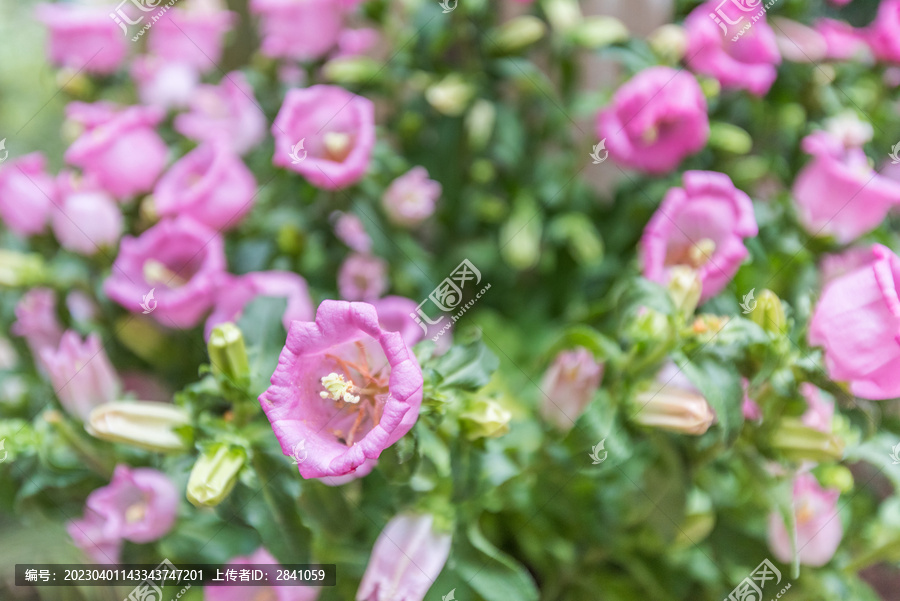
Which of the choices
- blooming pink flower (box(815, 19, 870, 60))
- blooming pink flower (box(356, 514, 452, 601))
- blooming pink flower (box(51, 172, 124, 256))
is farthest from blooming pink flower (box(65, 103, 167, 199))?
blooming pink flower (box(815, 19, 870, 60))

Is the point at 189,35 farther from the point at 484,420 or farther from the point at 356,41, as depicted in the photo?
→ the point at 484,420

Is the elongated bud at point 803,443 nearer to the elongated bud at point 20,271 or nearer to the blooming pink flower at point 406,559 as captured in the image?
the blooming pink flower at point 406,559

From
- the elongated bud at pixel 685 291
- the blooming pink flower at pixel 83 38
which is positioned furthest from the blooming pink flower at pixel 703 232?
the blooming pink flower at pixel 83 38

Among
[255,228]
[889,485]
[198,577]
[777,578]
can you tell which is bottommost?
[889,485]

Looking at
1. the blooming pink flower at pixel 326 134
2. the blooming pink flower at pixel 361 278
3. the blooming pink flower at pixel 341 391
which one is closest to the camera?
the blooming pink flower at pixel 341 391

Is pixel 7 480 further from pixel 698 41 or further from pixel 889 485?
pixel 889 485

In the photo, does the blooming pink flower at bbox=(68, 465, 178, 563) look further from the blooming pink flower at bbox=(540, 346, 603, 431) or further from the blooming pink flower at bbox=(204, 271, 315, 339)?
the blooming pink flower at bbox=(540, 346, 603, 431)

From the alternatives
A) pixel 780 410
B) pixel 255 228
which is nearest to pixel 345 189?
pixel 255 228
